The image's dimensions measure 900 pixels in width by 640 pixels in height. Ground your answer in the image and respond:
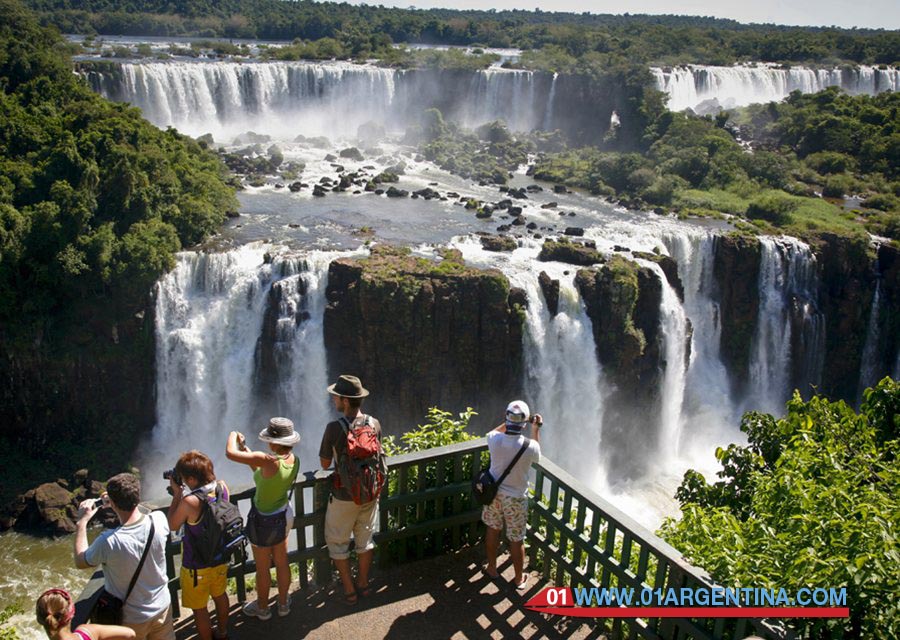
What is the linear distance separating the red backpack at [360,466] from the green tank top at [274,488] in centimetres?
38

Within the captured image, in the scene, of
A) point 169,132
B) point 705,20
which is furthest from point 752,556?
point 705,20

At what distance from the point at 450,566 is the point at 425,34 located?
7624cm

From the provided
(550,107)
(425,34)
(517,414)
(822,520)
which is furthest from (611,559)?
(425,34)

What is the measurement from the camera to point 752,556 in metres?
4.83

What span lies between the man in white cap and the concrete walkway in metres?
0.32

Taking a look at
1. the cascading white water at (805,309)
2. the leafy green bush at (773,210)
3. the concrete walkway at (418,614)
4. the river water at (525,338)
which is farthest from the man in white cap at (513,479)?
the leafy green bush at (773,210)

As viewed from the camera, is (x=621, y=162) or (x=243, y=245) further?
(x=621, y=162)

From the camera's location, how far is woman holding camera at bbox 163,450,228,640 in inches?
205

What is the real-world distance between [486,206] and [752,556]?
24.8m

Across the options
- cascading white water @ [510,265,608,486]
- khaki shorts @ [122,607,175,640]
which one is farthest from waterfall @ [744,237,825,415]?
khaki shorts @ [122,607,175,640]

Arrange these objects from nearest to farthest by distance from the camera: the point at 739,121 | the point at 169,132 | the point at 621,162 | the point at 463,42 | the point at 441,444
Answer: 1. the point at 441,444
2. the point at 169,132
3. the point at 621,162
4. the point at 739,121
5. the point at 463,42

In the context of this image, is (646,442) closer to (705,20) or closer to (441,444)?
(441,444)

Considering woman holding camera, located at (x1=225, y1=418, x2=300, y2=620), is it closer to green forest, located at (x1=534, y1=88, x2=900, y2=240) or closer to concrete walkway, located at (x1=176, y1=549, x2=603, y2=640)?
concrete walkway, located at (x1=176, y1=549, x2=603, y2=640)

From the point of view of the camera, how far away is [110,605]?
4.79 metres
